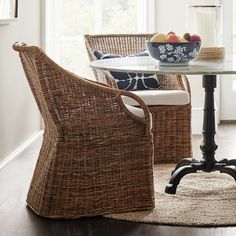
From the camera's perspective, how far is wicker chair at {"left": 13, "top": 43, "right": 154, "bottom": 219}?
3105 mm

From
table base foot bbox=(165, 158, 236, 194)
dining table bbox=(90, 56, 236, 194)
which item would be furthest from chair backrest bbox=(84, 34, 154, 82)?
table base foot bbox=(165, 158, 236, 194)

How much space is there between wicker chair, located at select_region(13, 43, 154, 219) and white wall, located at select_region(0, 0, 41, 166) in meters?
1.02

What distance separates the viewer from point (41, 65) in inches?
121

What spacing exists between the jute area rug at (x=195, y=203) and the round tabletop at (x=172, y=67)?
0.68 meters

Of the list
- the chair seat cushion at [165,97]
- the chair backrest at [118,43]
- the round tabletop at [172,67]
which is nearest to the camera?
the round tabletop at [172,67]

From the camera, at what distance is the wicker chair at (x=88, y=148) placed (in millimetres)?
3105

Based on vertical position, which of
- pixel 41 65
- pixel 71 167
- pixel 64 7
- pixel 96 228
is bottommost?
pixel 96 228

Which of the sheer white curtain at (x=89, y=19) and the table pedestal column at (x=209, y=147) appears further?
the sheer white curtain at (x=89, y=19)

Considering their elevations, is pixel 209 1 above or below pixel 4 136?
above

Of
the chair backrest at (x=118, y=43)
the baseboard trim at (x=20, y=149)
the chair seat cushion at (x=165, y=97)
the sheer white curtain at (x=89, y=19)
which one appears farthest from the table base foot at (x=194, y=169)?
the sheer white curtain at (x=89, y=19)

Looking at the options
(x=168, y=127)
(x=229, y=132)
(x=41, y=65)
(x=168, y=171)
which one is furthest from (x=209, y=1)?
(x=41, y=65)

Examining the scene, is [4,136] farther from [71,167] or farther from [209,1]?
[209,1]

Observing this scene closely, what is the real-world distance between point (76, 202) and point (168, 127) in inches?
53.4

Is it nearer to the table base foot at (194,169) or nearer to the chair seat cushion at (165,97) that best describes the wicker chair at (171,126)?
the chair seat cushion at (165,97)
